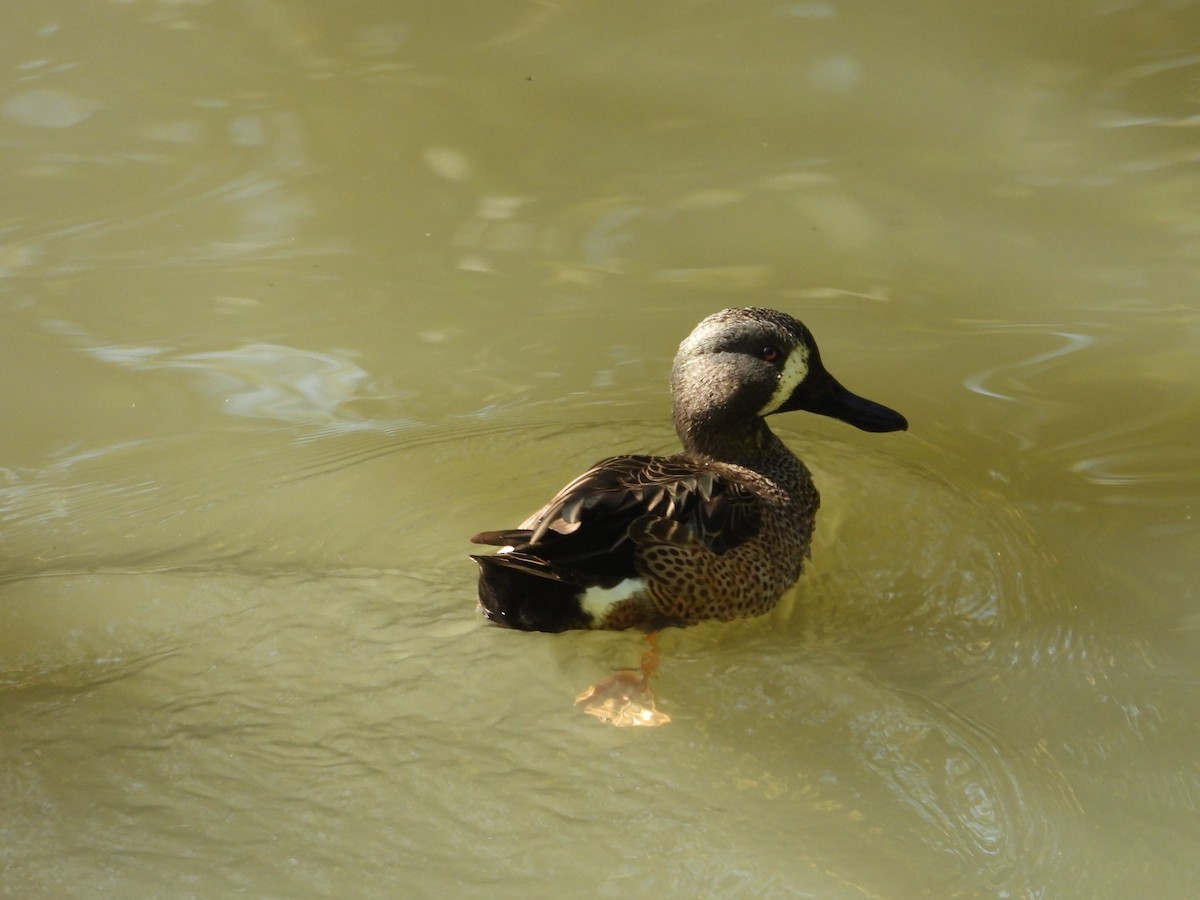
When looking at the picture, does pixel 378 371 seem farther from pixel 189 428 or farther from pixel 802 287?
pixel 802 287

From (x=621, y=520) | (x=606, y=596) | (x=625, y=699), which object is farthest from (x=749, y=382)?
(x=625, y=699)

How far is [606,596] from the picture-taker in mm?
3854

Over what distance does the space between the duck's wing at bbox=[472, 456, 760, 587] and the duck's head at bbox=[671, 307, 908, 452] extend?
37 cm

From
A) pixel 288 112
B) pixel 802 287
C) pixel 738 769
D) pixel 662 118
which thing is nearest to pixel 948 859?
pixel 738 769

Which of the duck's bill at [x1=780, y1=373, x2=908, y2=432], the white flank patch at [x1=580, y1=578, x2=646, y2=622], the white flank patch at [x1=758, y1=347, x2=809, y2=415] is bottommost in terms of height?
the white flank patch at [x1=580, y1=578, x2=646, y2=622]

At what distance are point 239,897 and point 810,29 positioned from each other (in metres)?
4.57

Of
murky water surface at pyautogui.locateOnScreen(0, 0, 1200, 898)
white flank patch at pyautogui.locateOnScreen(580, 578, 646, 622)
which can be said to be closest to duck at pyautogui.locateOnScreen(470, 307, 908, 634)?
white flank patch at pyautogui.locateOnScreen(580, 578, 646, 622)

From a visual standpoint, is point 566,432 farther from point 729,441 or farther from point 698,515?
point 698,515

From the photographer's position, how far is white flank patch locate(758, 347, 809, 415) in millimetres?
4383

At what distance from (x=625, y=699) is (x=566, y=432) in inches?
54.6

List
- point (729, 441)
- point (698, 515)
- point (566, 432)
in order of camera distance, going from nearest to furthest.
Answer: point (698, 515)
point (729, 441)
point (566, 432)

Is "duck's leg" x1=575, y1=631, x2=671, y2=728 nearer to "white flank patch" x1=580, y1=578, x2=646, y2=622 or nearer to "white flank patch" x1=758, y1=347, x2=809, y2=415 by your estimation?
"white flank patch" x1=580, y1=578, x2=646, y2=622

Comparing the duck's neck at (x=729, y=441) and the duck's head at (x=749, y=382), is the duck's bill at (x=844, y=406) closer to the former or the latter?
the duck's head at (x=749, y=382)

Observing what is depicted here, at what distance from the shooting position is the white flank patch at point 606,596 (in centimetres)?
385
